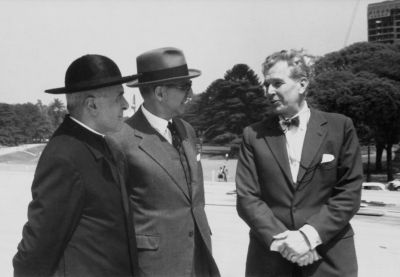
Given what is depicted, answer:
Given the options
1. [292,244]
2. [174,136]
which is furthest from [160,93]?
[292,244]

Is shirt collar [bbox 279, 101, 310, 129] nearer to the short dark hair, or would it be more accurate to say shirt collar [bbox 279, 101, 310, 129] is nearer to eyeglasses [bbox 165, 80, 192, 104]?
the short dark hair

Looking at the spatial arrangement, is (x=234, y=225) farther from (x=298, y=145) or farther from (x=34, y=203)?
(x=34, y=203)

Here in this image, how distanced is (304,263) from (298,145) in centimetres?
78

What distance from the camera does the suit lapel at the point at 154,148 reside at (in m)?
3.10

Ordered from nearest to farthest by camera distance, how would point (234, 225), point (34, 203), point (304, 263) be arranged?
point (34, 203), point (304, 263), point (234, 225)

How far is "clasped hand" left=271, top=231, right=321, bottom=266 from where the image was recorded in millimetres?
2879

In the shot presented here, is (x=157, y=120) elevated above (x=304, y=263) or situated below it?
above

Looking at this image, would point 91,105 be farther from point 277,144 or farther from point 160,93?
A: point 277,144

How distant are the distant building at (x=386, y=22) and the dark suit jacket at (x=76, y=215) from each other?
179 feet

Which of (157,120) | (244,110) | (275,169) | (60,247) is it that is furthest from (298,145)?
(244,110)

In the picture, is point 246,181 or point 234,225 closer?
point 246,181

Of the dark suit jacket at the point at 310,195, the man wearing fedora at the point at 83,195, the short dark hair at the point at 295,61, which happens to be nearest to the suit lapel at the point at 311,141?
the dark suit jacket at the point at 310,195

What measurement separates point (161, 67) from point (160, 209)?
972 millimetres

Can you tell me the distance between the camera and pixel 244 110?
6144cm
